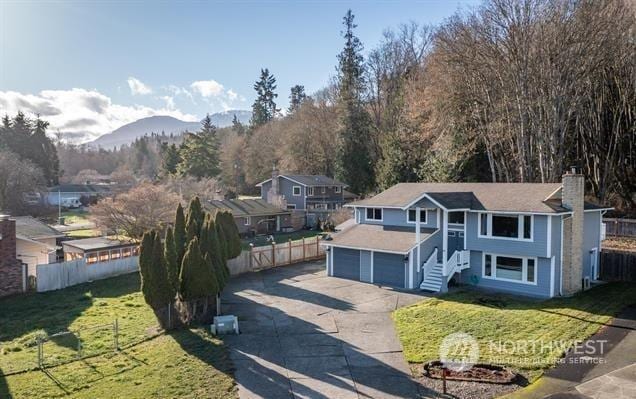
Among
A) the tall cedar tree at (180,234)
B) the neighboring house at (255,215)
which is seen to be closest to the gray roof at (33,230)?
the neighboring house at (255,215)

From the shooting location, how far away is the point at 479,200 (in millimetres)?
22484

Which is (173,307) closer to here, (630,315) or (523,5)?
(630,315)

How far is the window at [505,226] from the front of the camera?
21.0 metres

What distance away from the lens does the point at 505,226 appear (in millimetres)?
21312

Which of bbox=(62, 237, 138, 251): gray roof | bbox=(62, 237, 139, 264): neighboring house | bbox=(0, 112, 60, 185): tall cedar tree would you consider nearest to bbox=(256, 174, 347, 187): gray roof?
bbox=(62, 237, 138, 251): gray roof

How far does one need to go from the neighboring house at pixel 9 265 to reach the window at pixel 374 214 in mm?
18389

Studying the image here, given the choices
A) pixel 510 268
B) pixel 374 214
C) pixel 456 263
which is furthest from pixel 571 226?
pixel 374 214

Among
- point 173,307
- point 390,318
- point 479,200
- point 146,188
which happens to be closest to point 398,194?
point 479,200

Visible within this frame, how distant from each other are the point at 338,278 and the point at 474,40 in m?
17.6

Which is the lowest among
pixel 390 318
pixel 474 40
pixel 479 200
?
pixel 390 318

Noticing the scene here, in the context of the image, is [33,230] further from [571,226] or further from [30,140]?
[30,140]

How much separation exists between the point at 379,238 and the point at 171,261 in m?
11.5

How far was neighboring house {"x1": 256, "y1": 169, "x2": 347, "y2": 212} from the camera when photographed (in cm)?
4825

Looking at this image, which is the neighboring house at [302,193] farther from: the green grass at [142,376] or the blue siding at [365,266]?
the green grass at [142,376]
